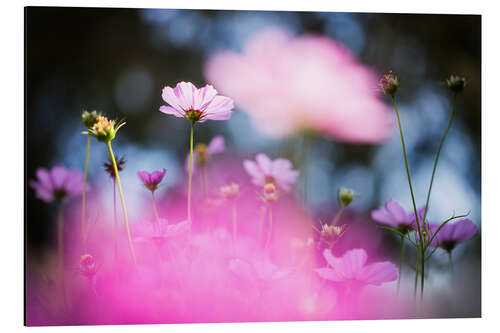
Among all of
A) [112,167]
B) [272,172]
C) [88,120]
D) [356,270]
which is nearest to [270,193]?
[272,172]

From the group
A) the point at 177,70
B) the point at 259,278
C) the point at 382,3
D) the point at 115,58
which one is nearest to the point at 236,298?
the point at 259,278

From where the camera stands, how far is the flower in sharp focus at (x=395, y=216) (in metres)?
1.70

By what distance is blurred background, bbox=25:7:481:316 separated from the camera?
167 cm

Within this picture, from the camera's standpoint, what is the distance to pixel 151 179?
1.62 meters

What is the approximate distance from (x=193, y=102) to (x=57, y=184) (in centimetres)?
52

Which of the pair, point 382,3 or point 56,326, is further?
point 382,3

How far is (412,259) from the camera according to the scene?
1.72 m

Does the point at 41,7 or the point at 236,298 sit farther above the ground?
the point at 41,7

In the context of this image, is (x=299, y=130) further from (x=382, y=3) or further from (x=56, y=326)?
(x=56, y=326)

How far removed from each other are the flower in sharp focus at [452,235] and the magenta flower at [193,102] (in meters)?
0.81

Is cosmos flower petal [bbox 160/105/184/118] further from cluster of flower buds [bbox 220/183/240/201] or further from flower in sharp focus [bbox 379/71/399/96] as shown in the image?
flower in sharp focus [bbox 379/71/399/96]

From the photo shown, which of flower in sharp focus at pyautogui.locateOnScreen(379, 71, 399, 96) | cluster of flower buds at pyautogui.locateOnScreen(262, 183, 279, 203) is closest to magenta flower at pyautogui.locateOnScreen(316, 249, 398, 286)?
cluster of flower buds at pyautogui.locateOnScreen(262, 183, 279, 203)

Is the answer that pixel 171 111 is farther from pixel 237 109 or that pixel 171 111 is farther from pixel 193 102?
pixel 237 109
